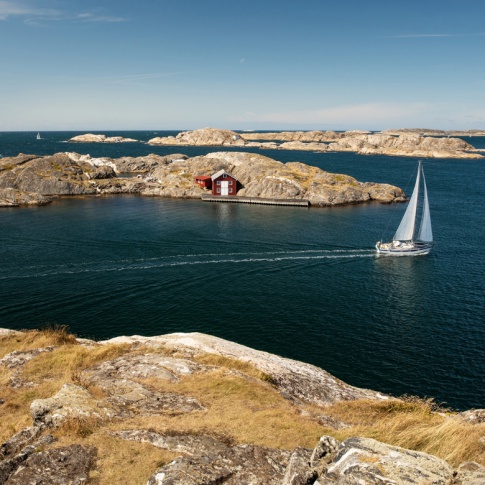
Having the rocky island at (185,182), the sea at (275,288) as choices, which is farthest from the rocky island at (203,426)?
the rocky island at (185,182)

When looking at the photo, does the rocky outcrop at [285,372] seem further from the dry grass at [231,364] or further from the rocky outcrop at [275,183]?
the rocky outcrop at [275,183]

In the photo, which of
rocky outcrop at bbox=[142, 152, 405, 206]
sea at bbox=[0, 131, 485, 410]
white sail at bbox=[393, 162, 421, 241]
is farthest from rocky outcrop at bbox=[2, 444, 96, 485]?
rocky outcrop at bbox=[142, 152, 405, 206]

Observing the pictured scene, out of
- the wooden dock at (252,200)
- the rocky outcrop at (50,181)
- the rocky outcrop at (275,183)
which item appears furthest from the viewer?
the rocky outcrop at (275,183)

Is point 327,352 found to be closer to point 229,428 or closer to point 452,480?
point 229,428

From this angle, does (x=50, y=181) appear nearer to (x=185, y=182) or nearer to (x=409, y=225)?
(x=185, y=182)

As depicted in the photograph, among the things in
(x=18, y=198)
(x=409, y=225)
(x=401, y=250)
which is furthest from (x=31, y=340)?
(x=18, y=198)

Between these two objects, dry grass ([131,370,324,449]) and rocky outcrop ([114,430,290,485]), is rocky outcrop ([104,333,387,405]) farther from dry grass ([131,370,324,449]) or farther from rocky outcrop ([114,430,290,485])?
rocky outcrop ([114,430,290,485])

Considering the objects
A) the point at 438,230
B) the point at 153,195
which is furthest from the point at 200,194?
the point at 438,230
